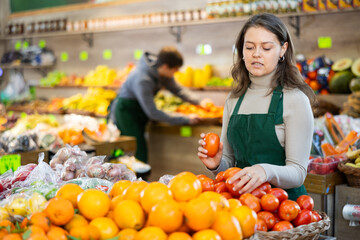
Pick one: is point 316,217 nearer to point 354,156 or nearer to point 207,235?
point 207,235

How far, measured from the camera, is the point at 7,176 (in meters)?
2.22

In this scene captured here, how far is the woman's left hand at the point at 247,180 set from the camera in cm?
169

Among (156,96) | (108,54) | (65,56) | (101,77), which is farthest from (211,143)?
(65,56)

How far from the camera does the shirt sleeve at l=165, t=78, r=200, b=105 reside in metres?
5.46

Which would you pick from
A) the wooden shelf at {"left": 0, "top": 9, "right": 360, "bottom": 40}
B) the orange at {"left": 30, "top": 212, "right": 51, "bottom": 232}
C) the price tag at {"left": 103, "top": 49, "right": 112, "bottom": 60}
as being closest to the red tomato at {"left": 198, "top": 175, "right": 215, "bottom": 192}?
the orange at {"left": 30, "top": 212, "right": 51, "bottom": 232}

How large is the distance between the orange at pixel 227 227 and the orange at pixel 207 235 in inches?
1.1

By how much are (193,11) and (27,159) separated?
3257 millimetres

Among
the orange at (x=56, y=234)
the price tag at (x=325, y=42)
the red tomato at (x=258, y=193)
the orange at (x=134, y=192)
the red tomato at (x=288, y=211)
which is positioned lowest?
the red tomato at (x=288, y=211)

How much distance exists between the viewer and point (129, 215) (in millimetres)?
1439

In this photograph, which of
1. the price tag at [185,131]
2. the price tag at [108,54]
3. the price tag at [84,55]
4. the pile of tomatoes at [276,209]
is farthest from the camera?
the price tag at [84,55]

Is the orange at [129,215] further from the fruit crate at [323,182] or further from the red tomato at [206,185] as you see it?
the fruit crate at [323,182]

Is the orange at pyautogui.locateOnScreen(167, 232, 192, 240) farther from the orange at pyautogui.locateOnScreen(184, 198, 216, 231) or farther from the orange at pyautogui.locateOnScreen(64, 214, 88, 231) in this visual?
the orange at pyautogui.locateOnScreen(64, 214, 88, 231)

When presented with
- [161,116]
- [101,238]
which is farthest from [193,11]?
[101,238]

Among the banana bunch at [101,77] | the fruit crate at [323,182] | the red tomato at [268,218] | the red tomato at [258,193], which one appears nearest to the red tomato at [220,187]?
the red tomato at [258,193]
